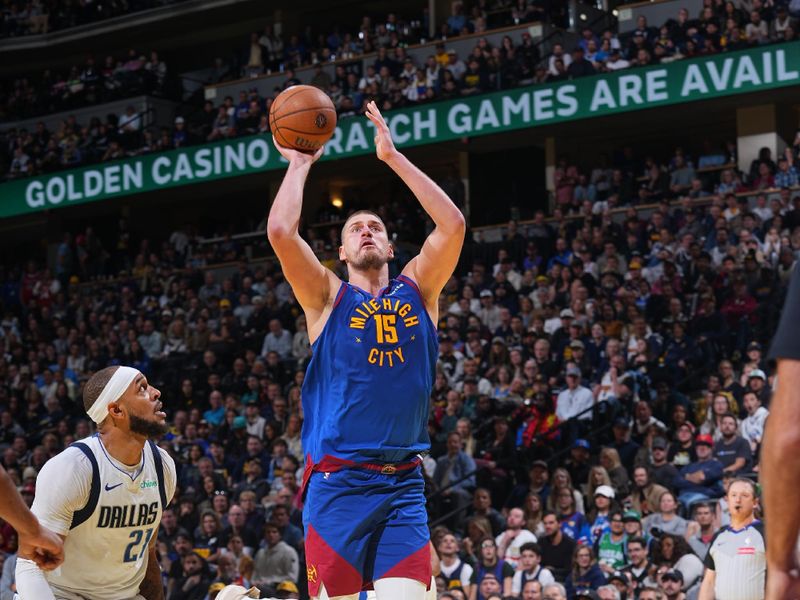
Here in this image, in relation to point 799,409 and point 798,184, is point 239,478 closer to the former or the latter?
point 798,184

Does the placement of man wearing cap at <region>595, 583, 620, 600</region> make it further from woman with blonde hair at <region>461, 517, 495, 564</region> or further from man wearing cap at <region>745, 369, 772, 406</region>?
man wearing cap at <region>745, 369, 772, 406</region>

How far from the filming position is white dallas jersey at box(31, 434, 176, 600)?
5.14 meters

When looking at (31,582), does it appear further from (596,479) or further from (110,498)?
(596,479)

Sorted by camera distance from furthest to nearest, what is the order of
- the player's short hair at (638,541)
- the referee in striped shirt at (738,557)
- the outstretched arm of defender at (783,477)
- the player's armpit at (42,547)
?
the player's short hair at (638,541) < the referee in striped shirt at (738,557) < the player's armpit at (42,547) < the outstretched arm of defender at (783,477)

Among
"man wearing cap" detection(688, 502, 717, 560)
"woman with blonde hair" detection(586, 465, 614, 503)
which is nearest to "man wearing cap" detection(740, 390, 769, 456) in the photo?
"man wearing cap" detection(688, 502, 717, 560)

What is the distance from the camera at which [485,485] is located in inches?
519

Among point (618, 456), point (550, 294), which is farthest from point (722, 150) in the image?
point (618, 456)

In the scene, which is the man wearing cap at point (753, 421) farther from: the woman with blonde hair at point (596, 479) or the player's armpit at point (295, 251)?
the player's armpit at point (295, 251)

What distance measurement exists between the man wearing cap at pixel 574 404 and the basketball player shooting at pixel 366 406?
8.54 metres

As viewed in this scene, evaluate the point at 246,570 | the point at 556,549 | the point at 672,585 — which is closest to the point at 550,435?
the point at 556,549

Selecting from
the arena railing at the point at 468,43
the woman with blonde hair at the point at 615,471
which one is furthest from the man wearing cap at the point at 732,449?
the arena railing at the point at 468,43

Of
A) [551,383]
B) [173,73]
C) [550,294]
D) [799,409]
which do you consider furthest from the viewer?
Result: [173,73]

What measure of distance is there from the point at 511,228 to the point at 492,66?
293 cm

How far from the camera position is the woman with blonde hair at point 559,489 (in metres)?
12.0
